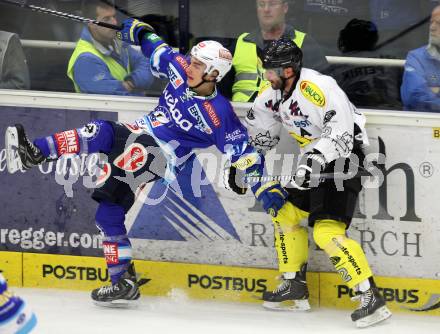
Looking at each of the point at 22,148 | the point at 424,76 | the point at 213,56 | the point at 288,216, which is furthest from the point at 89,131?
the point at 424,76

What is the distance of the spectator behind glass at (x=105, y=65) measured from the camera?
5.75m

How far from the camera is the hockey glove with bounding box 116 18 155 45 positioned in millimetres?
5582

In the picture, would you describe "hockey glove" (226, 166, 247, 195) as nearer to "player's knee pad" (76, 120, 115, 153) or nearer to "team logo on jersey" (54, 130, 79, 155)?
"player's knee pad" (76, 120, 115, 153)

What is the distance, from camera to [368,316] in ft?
17.2

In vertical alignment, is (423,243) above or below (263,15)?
below

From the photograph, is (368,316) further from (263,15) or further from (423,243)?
(263,15)

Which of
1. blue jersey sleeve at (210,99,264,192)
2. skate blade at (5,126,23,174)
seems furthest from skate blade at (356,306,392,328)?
skate blade at (5,126,23,174)

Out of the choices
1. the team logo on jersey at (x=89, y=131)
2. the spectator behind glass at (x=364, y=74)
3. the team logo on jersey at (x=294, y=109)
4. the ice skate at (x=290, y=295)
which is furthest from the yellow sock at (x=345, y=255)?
the team logo on jersey at (x=89, y=131)

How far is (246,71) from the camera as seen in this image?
565cm

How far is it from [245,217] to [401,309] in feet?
2.96

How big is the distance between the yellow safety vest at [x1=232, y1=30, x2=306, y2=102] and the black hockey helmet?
0.33 metres

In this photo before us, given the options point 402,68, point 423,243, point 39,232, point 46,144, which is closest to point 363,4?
point 402,68

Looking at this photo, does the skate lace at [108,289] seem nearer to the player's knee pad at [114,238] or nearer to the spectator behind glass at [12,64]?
the player's knee pad at [114,238]

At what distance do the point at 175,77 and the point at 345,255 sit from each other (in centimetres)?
119
